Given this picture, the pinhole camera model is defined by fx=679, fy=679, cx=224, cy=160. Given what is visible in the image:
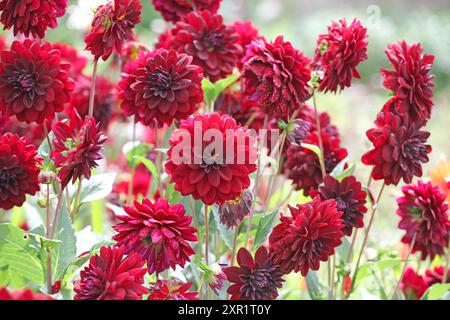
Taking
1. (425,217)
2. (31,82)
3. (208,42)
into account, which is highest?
(208,42)

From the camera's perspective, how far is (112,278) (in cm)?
71

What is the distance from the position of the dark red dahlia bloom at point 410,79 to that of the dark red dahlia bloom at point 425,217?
15 cm

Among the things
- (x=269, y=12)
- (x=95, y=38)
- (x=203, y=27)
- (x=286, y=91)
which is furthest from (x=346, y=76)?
(x=269, y=12)

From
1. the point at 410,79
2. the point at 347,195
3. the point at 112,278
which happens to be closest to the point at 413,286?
the point at 347,195

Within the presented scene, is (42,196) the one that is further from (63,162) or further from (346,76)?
(346,76)

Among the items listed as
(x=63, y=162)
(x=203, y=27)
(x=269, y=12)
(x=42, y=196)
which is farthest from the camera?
(x=269, y=12)

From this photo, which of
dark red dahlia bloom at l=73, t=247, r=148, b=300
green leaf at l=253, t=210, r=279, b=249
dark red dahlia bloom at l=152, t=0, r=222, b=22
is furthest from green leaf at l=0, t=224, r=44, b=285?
dark red dahlia bloom at l=152, t=0, r=222, b=22

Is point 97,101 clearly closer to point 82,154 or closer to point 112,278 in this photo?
point 82,154

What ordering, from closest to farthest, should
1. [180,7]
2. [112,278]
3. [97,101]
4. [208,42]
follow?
[112,278] < [208,42] < [180,7] < [97,101]

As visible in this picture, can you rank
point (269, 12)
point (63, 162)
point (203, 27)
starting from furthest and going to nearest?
point (269, 12) < point (203, 27) < point (63, 162)

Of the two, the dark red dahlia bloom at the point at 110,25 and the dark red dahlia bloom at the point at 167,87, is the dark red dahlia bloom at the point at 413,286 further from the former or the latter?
the dark red dahlia bloom at the point at 110,25

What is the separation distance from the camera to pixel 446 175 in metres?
1.32

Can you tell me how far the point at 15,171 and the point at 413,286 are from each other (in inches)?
28.8
